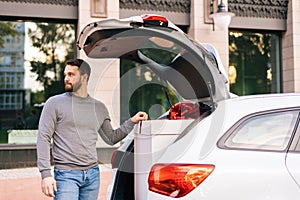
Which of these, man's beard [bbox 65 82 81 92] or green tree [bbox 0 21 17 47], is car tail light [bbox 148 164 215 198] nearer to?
man's beard [bbox 65 82 81 92]

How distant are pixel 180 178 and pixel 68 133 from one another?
1.20 meters

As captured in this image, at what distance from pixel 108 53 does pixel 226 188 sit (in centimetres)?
173

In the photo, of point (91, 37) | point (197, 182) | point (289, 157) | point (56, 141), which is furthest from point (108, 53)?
point (289, 157)

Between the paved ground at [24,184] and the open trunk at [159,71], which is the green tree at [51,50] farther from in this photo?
the open trunk at [159,71]

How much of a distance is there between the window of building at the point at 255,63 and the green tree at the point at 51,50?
4.96 m

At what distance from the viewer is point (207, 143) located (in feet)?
8.59

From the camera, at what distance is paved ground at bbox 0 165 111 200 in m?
6.63

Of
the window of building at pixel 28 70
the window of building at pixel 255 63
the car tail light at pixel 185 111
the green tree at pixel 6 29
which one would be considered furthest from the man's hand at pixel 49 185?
the window of building at pixel 255 63

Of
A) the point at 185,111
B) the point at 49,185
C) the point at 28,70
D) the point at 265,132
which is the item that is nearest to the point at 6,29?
the point at 28,70

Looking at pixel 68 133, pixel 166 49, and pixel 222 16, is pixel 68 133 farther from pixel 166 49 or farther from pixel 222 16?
pixel 222 16

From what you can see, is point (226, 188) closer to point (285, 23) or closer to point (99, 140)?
point (99, 140)

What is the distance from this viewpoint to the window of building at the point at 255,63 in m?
12.1

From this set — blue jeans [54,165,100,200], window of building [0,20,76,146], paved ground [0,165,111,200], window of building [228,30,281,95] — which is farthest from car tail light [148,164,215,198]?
window of building [228,30,281,95]

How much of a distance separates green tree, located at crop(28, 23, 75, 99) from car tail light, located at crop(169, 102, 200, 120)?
26.2ft
